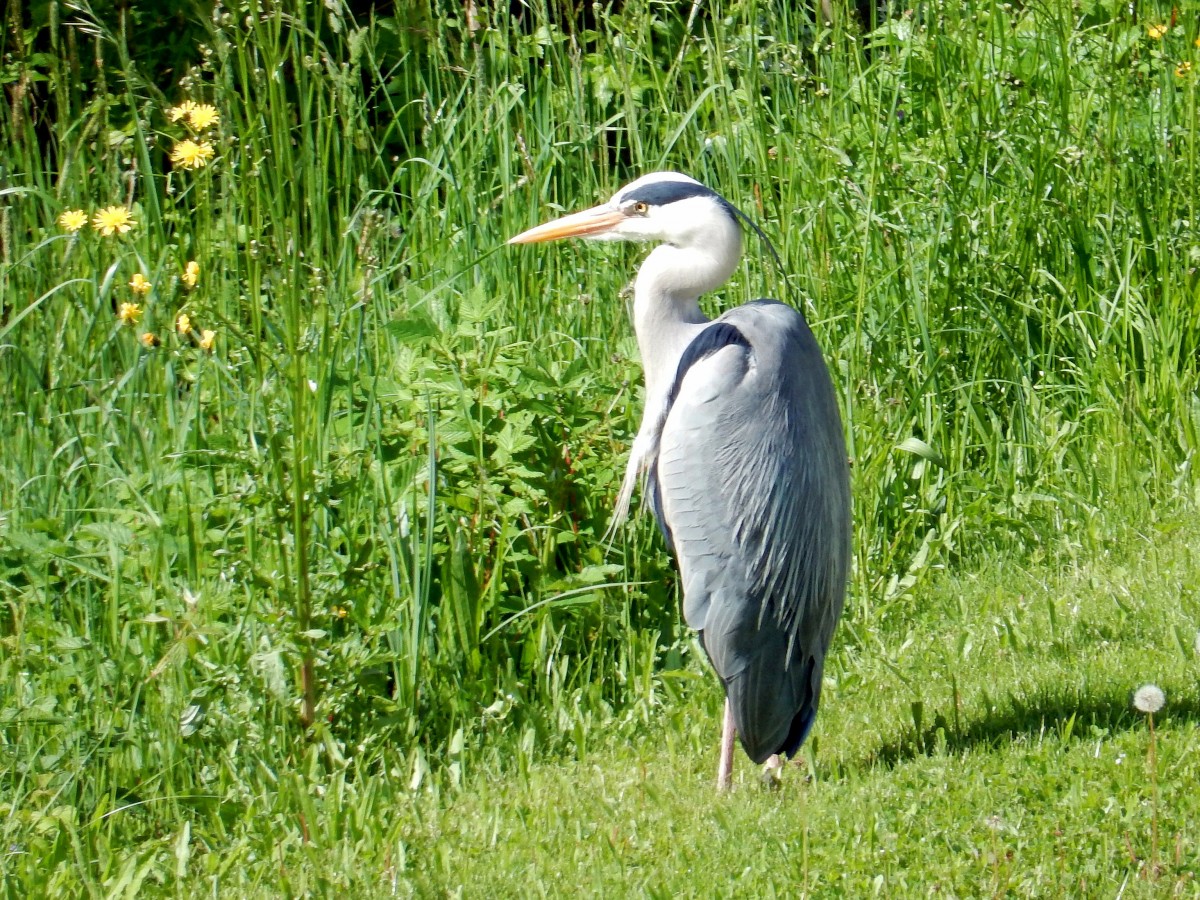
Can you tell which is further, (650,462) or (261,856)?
(650,462)

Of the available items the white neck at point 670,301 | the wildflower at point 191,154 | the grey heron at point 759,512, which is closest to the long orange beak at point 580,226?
the white neck at point 670,301

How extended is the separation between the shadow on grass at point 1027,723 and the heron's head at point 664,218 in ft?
3.79

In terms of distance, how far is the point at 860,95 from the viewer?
4.86m

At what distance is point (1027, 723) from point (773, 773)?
556mm

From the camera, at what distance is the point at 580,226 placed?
3504 mm

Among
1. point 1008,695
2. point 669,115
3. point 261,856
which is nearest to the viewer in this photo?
point 261,856

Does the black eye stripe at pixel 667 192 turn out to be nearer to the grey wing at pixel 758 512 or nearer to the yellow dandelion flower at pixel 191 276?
the grey wing at pixel 758 512

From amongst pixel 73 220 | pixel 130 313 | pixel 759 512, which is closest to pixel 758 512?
pixel 759 512

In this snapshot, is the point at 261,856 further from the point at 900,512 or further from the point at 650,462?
the point at 900,512

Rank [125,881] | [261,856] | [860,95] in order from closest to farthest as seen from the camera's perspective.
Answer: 1. [125,881]
2. [261,856]
3. [860,95]

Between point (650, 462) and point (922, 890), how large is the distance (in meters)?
1.24

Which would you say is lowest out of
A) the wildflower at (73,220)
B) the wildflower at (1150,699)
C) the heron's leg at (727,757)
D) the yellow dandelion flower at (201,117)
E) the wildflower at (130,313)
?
the heron's leg at (727,757)

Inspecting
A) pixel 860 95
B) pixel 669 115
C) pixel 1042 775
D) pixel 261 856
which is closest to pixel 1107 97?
pixel 860 95

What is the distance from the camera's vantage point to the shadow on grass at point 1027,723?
9.75 ft
